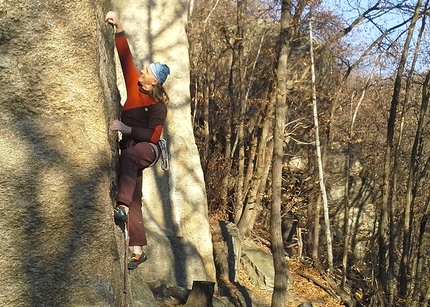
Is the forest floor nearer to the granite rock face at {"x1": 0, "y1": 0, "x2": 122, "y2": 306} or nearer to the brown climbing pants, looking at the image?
the brown climbing pants

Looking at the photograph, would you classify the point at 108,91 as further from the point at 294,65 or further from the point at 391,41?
the point at 391,41

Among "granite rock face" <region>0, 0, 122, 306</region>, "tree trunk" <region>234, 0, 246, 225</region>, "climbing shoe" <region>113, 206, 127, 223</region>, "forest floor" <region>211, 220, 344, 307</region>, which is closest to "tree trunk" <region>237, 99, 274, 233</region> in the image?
"tree trunk" <region>234, 0, 246, 225</region>

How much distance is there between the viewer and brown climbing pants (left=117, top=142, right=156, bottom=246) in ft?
15.5

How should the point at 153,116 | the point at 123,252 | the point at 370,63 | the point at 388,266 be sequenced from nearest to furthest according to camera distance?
the point at 123,252, the point at 153,116, the point at 388,266, the point at 370,63

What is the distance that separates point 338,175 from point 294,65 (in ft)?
17.2

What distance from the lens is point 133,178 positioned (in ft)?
15.6

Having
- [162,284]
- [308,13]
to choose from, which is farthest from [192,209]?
[308,13]

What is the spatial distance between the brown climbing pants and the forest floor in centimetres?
890

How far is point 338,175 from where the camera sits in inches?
901

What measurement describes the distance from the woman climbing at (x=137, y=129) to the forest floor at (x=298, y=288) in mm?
8953

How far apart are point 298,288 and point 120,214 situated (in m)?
13.4

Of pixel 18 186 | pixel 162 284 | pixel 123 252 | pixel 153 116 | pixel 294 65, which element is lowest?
pixel 162 284

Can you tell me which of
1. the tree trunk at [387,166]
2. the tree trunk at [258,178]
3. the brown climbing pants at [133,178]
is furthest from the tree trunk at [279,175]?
the brown climbing pants at [133,178]

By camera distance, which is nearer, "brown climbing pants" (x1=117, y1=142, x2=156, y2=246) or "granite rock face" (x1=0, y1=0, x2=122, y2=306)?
"granite rock face" (x1=0, y1=0, x2=122, y2=306)
